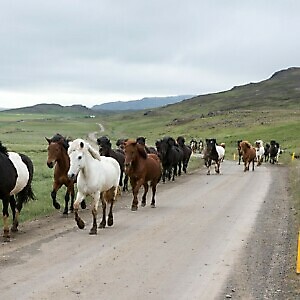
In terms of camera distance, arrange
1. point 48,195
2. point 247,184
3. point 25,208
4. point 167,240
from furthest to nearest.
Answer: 1. point 247,184
2. point 48,195
3. point 25,208
4. point 167,240

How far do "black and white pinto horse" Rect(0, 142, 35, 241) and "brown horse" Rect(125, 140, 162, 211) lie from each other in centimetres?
334

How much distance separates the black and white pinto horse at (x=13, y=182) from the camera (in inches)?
516

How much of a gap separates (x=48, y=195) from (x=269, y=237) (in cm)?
885

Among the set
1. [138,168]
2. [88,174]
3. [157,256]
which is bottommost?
[157,256]

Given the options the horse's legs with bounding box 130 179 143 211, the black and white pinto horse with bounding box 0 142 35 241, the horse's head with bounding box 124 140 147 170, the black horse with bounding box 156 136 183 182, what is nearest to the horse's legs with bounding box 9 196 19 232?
the black and white pinto horse with bounding box 0 142 35 241

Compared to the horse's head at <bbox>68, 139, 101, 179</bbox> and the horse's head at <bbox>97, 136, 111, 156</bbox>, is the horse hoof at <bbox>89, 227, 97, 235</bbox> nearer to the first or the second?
the horse's head at <bbox>68, 139, 101, 179</bbox>

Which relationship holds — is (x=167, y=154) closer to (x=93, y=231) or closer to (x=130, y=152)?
(x=130, y=152)

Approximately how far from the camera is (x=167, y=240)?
43.6 feet

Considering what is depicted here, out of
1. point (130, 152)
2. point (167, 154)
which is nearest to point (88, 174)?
point (130, 152)

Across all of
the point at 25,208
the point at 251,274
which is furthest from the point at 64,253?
the point at 25,208

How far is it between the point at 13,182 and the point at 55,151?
2.75 metres

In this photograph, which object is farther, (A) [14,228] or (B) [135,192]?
(B) [135,192]

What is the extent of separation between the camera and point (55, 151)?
1602 centimetres

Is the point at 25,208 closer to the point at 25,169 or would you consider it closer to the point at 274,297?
the point at 25,169
